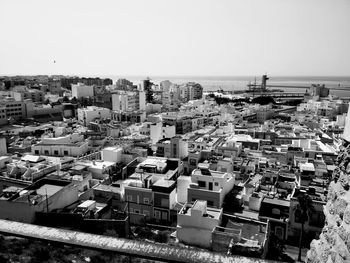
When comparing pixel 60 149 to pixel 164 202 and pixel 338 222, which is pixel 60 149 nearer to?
pixel 164 202

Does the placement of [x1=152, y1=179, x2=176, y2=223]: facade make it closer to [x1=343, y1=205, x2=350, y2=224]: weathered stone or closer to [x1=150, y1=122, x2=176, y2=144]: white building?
[x1=343, y1=205, x2=350, y2=224]: weathered stone

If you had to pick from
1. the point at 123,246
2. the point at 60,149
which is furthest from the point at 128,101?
the point at 123,246

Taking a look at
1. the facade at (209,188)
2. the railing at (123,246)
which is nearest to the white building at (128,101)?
the facade at (209,188)

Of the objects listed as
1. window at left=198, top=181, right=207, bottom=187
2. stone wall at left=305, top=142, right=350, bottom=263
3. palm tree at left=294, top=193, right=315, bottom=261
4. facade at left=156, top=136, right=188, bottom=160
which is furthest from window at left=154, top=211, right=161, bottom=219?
stone wall at left=305, top=142, right=350, bottom=263

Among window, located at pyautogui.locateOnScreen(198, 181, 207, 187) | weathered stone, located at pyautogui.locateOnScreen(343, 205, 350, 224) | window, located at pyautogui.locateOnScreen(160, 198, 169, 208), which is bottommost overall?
window, located at pyautogui.locateOnScreen(160, 198, 169, 208)

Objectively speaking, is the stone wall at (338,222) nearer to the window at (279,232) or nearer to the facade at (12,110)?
the window at (279,232)
